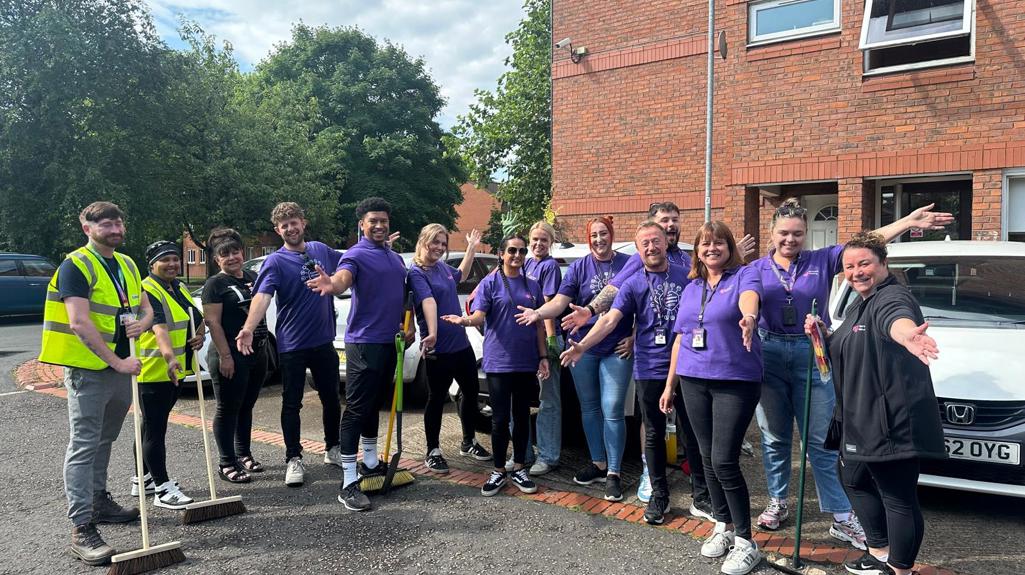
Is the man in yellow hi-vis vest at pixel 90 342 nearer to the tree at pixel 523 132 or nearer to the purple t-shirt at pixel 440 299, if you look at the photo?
the purple t-shirt at pixel 440 299

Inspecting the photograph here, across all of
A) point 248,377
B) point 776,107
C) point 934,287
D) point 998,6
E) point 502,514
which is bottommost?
point 502,514

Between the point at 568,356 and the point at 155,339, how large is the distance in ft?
8.82

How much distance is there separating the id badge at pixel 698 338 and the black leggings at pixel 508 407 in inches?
54.6

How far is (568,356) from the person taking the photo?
397 cm

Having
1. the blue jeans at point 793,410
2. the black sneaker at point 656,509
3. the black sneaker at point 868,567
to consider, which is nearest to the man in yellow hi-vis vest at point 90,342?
the black sneaker at point 656,509

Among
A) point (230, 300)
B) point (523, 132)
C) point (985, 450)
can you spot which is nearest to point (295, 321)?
point (230, 300)

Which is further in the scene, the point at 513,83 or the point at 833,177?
the point at 513,83

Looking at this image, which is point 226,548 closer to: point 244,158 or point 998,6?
point 998,6

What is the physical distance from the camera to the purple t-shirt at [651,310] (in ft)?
12.9

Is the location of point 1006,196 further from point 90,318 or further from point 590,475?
point 90,318

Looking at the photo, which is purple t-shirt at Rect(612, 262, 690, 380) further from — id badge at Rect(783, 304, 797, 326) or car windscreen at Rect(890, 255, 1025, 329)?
car windscreen at Rect(890, 255, 1025, 329)

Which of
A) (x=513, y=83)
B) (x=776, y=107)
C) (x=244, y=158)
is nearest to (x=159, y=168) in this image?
(x=244, y=158)

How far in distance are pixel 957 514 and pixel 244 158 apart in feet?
72.5

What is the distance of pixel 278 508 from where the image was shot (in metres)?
4.25
